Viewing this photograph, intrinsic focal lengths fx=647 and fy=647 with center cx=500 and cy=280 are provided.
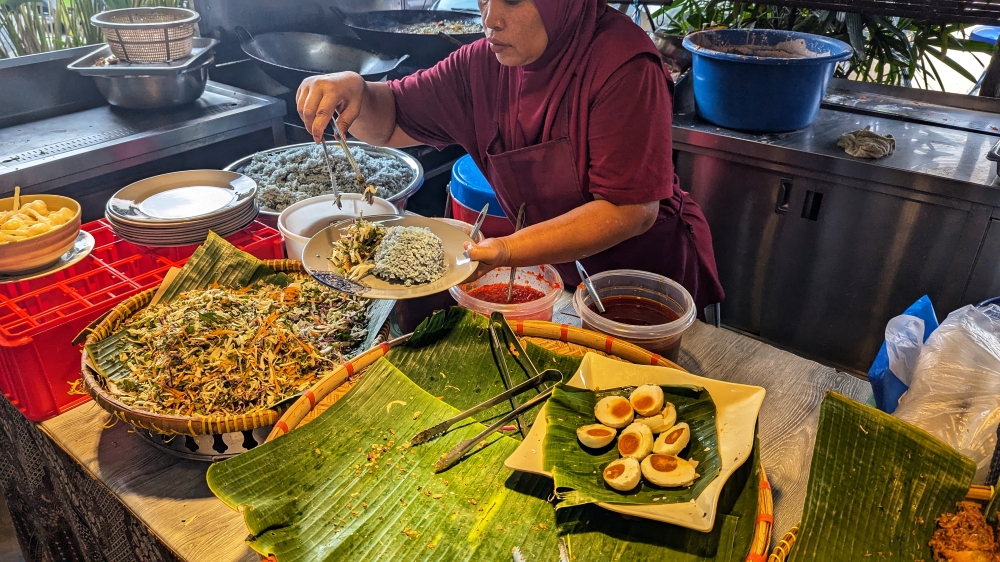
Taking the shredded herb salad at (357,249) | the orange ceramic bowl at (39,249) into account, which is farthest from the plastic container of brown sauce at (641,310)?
the orange ceramic bowl at (39,249)

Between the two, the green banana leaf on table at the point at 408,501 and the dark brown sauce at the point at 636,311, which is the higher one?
the dark brown sauce at the point at 636,311

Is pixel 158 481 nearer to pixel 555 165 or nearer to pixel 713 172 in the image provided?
pixel 555 165

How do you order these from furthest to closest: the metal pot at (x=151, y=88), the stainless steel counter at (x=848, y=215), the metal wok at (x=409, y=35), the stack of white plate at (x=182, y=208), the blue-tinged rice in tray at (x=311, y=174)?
the metal wok at (x=409, y=35) → the metal pot at (x=151, y=88) → the stainless steel counter at (x=848, y=215) → the blue-tinged rice in tray at (x=311, y=174) → the stack of white plate at (x=182, y=208)

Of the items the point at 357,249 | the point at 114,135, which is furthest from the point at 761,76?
the point at 114,135

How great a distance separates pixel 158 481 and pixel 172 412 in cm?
16

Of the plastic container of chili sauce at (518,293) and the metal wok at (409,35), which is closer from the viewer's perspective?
the plastic container of chili sauce at (518,293)

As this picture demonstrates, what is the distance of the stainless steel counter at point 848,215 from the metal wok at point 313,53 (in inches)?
70.8

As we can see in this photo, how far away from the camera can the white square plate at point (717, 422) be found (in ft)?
3.53

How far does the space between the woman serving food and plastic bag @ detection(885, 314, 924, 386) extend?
2.14 feet

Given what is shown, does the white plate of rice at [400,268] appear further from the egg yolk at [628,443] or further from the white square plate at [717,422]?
the egg yolk at [628,443]

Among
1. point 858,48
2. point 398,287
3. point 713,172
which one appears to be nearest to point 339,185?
point 398,287

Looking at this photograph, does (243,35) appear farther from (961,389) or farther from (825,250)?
(961,389)

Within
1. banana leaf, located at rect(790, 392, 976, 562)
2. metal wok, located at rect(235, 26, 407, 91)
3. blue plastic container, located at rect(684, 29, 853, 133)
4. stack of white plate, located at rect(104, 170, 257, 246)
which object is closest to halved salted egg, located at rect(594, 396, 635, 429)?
banana leaf, located at rect(790, 392, 976, 562)

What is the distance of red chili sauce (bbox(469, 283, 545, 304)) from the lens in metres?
1.83
